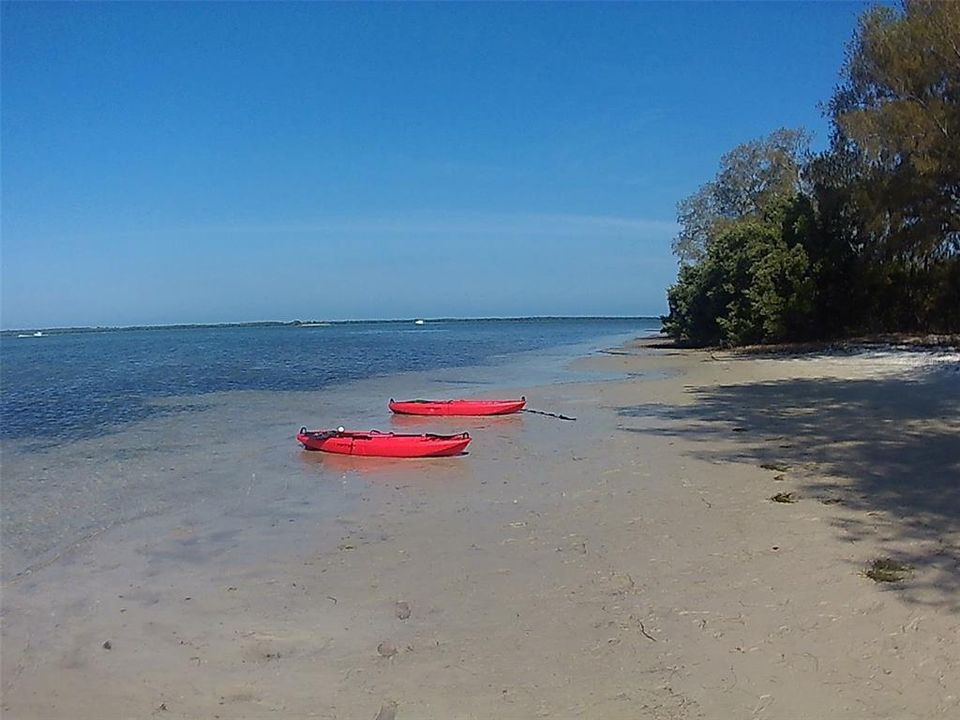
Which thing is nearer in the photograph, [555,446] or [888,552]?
[888,552]

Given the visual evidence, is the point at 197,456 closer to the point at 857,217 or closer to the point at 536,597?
the point at 536,597

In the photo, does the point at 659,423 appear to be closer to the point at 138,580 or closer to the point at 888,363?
the point at 138,580

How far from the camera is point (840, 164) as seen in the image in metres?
32.3

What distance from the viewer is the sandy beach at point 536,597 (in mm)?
5059

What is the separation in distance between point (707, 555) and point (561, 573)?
53.4 inches

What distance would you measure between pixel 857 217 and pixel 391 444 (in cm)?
2597

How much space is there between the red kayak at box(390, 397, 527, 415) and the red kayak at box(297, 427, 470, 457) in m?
5.14

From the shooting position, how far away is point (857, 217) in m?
33.1

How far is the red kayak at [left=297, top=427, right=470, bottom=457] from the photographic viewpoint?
14.1 meters

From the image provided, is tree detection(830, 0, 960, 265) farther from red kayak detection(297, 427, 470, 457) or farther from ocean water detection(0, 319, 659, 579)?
red kayak detection(297, 427, 470, 457)

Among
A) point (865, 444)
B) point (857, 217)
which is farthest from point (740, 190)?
point (865, 444)

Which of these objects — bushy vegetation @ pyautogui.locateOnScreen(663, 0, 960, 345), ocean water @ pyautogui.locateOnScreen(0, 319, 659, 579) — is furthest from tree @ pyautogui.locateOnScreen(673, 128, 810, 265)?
ocean water @ pyautogui.locateOnScreen(0, 319, 659, 579)

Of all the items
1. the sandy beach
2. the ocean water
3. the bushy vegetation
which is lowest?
the ocean water

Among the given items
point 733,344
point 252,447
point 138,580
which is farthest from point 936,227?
point 138,580
